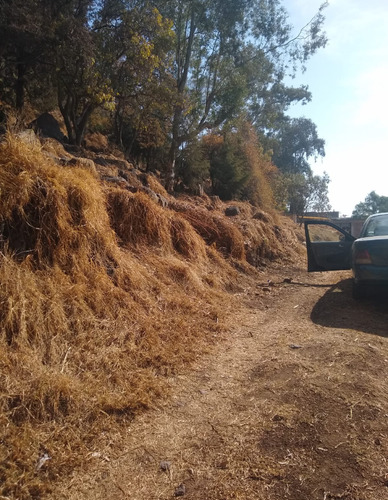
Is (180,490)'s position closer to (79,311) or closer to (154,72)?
(79,311)

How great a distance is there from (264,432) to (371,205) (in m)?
54.0

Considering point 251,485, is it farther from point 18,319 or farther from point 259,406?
point 18,319

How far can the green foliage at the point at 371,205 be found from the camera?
164 ft

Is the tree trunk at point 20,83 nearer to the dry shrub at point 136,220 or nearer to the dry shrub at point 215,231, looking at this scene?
the dry shrub at point 215,231

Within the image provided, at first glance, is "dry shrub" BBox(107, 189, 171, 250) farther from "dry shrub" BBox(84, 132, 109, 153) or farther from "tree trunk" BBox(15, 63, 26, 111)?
"dry shrub" BBox(84, 132, 109, 153)

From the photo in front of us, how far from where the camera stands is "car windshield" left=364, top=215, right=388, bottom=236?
6.54 meters

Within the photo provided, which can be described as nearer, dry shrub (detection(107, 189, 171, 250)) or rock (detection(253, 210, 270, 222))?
dry shrub (detection(107, 189, 171, 250))

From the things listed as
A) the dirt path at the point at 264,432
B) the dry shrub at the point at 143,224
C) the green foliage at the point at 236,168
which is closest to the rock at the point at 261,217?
the green foliage at the point at 236,168

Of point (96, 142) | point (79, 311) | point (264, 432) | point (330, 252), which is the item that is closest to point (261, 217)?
point (330, 252)

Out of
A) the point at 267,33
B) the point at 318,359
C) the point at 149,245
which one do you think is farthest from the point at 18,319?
the point at 267,33

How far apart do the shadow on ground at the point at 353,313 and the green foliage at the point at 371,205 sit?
152 ft

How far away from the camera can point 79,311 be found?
4.26 meters

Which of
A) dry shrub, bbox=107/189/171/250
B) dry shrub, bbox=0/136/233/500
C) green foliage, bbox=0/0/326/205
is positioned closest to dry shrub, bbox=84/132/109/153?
green foliage, bbox=0/0/326/205

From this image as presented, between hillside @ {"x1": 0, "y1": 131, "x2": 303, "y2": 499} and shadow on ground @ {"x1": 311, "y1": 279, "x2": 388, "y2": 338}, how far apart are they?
1478 millimetres
